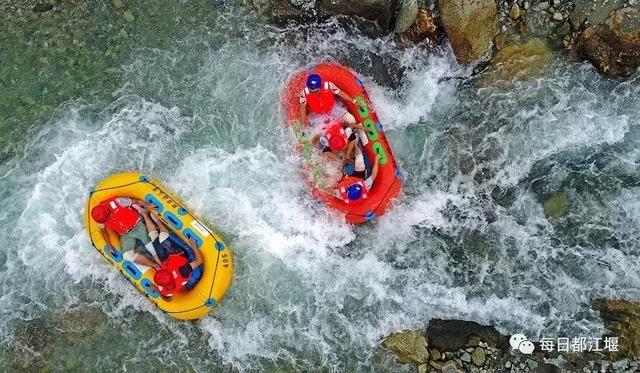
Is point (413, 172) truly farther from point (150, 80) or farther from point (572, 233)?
point (150, 80)

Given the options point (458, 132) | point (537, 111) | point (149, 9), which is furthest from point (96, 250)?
point (537, 111)

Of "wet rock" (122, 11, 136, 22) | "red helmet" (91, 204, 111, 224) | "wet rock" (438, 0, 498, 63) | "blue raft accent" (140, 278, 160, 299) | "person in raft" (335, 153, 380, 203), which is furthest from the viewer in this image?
"wet rock" (122, 11, 136, 22)

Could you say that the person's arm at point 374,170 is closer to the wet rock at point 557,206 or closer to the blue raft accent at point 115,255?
the wet rock at point 557,206

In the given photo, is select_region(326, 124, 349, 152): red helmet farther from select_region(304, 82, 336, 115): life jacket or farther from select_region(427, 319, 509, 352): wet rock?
select_region(427, 319, 509, 352): wet rock

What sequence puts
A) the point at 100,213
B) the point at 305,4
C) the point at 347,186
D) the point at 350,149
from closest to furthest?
the point at 100,213 → the point at 347,186 → the point at 350,149 → the point at 305,4

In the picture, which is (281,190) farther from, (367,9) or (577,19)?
(577,19)

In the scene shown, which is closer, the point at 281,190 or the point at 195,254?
the point at 195,254

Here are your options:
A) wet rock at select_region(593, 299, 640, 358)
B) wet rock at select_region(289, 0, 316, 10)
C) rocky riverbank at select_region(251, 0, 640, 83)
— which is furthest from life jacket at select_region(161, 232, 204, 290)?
wet rock at select_region(593, 299, 640, 358)

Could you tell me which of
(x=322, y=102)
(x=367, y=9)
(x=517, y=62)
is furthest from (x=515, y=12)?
(x=322, y=102)
